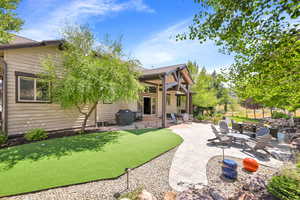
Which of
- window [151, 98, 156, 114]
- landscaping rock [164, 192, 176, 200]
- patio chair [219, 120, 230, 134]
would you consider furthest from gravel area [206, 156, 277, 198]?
window [151, 98, 156, 114]

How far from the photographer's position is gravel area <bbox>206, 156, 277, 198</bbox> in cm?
321

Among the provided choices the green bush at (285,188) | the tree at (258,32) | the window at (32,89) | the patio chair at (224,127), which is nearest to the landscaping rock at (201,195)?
the green bush at (285,188)

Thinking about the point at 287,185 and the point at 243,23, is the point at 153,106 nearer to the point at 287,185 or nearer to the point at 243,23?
the point at 243,23

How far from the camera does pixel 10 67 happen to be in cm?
659

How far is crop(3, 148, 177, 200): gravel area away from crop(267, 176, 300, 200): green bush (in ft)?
6.93

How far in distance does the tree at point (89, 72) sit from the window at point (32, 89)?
2.45ft

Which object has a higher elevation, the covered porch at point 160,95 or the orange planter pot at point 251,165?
the covered porch at point 160,95

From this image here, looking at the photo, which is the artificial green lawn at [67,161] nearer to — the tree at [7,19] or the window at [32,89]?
the window at [32,89]

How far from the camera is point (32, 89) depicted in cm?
739

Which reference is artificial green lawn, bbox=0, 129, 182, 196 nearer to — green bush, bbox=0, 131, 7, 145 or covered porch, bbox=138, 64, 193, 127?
green bush, bbox=0, 131, 7, 145

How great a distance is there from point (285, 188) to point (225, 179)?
4.50 feet

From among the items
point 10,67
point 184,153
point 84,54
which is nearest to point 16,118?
point 10,67

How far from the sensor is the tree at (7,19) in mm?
6411

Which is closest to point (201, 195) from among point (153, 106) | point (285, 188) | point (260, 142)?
point (285, 188)
